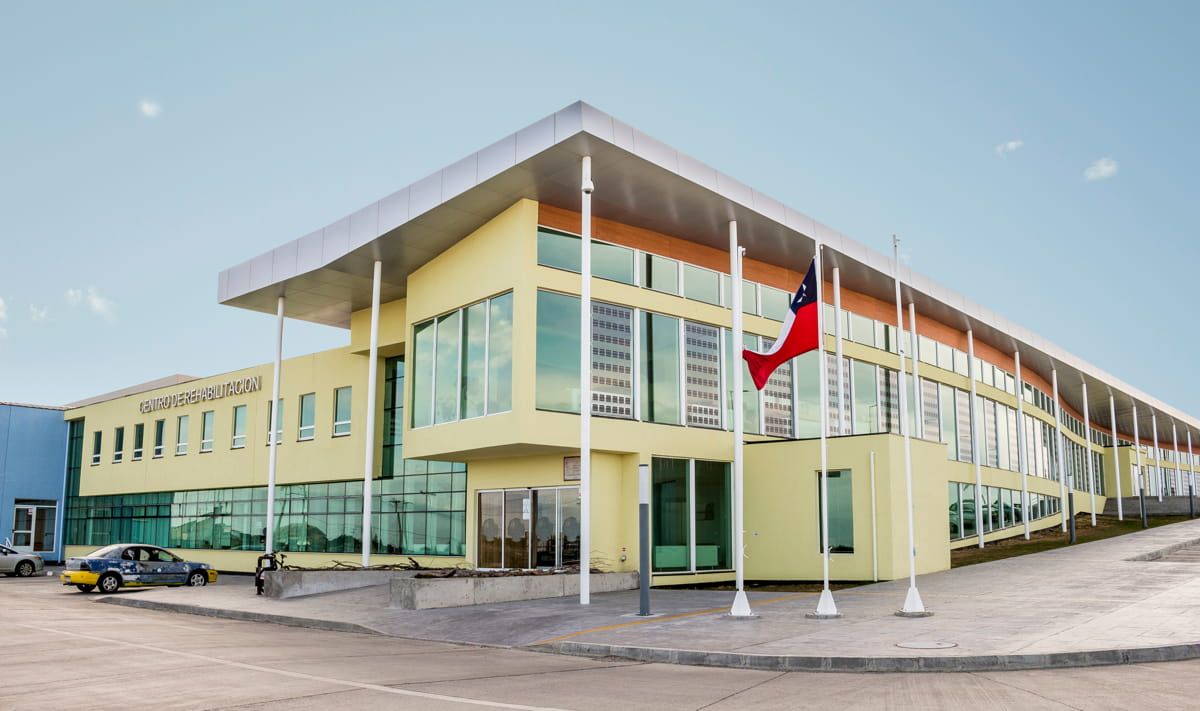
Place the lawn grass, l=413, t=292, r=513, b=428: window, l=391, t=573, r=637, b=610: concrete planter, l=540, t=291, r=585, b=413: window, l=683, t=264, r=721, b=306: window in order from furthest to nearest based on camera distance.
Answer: the lawn grass < l=683, t=264, r=721, b=306: window < l=413, t=292, r=513, b=428: window < l=540, t=291, r=585, b=413: window < l=391, t=573, r=637, b=610: concrete planter

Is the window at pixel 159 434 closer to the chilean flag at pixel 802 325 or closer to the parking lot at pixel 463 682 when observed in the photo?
the parking lot at pixel 463 682

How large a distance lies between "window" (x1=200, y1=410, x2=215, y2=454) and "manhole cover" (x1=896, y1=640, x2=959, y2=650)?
36.7 m

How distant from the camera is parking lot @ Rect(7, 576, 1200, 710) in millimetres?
9828

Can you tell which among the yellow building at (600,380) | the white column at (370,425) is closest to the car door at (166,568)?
the yellow building at (600,380)

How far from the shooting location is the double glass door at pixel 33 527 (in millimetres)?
52031

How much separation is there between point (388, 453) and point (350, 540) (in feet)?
12.6

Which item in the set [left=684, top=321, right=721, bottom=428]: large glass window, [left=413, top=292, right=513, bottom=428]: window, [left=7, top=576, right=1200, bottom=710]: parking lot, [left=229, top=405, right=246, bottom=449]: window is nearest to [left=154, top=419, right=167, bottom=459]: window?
[left=229, top=405, right=246, bottom=449]: window

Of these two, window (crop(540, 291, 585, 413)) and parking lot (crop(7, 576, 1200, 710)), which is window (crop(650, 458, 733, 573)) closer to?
window (crop(540, 291, 585, 413))

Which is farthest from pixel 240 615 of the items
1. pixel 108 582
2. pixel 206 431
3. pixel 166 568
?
pixel 206 431

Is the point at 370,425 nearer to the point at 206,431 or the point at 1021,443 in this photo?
the point at 206,431

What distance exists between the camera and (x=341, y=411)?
3594 centimetres

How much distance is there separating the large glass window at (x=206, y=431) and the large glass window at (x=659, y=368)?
84.0ft

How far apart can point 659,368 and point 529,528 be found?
222 inches

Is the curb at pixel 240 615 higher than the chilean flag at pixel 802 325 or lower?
lower
